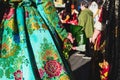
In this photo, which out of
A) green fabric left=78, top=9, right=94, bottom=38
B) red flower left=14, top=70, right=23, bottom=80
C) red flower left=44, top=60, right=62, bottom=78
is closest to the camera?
red flower left=14, top=70, right=23, bottom=80

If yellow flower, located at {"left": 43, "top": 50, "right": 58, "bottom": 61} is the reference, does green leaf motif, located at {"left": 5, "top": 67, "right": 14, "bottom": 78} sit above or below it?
below

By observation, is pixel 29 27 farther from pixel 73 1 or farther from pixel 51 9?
pixel 73 1

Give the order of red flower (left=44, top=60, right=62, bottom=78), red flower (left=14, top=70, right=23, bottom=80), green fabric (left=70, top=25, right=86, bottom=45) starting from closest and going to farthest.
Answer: red flower (left=14, top=70, right=23, bottom=80) < red flower (left=44, top=60, right=62, bottom=78) < green fabric (left=70, top=25, right=86, bottom=45)

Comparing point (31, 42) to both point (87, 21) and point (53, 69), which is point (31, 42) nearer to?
point (53, 69)

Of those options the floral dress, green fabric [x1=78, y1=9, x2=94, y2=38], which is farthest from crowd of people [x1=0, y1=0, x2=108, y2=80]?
green fabric [x1=78, y1=9, x2=94, y2=38]

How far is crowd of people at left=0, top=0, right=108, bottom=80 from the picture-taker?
4223mm

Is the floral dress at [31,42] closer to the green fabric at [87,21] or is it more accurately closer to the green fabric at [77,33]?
the green fabric at [77,33]

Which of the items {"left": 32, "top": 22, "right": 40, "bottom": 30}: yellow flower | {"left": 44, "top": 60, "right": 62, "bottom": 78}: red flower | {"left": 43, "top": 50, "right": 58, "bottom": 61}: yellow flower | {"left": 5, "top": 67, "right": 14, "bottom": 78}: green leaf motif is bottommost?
{"left": 44, "top": 60, "right": 62, "bottom": 78}: red flower

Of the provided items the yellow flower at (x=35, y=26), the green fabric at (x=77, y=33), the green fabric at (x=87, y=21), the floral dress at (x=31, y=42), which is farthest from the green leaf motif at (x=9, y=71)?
the green fabric at (x=87, y=21)

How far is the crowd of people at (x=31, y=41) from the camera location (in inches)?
166

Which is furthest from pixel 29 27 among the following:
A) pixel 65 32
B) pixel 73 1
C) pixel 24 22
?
pixel 73 1

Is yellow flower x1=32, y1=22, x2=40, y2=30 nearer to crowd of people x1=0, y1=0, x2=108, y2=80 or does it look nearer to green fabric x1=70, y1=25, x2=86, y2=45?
crowd of people x1=0, y1=0, x2=108, y2=80

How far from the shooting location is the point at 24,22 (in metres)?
4.43

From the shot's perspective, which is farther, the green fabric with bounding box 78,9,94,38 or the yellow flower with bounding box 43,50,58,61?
the green fabric with bounding box 78,9,94,38
